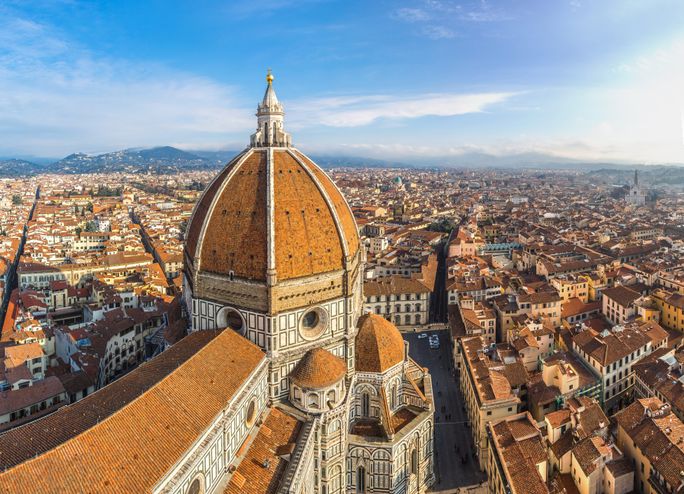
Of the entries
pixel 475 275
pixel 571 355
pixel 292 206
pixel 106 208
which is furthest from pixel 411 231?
pixel 106 208

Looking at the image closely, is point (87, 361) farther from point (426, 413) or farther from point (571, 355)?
point (571, 355)

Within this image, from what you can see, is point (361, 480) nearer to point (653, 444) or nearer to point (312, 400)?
point (312, 400)

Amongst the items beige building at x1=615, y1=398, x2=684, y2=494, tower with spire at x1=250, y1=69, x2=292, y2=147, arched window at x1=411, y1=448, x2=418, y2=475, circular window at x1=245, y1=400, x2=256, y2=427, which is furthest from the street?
tower with spire at x1=250, y1=69, x2=292, y2=147

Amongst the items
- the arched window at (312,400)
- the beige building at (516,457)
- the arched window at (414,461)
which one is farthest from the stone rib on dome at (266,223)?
the beige building at (516,457)

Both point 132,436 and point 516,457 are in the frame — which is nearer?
point 132,436

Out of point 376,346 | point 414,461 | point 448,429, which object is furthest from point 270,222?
point 448,429
